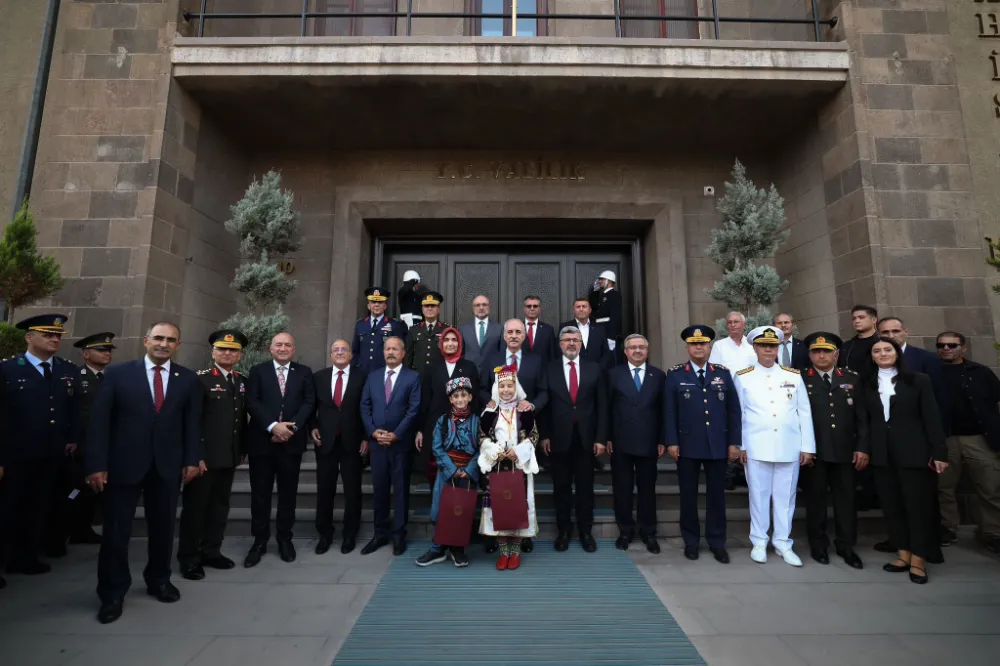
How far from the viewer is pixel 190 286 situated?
7.58m

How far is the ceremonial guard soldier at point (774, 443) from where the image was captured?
16.3 feet

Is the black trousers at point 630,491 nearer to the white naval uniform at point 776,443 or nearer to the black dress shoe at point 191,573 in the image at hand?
the white naval uniform at point 776,443

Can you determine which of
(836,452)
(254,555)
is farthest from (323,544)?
(836,452)

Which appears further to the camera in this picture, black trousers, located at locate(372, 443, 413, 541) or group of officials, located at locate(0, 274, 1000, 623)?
black trousers, located at locate(372, 443, 413, 541)

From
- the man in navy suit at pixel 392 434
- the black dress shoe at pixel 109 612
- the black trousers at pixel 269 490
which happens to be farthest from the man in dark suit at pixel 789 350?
the black dress shoe at pixel 109 612

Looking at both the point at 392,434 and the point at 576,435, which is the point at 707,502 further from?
the point at 392,434

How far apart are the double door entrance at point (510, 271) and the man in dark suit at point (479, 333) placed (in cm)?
255

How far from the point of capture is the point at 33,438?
4504 mm

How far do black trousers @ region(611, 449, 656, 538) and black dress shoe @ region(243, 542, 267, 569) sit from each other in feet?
11.3

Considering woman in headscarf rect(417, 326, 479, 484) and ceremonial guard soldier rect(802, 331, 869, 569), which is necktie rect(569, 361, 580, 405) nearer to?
woman in headscarf rect(417, 326, 479, 484)

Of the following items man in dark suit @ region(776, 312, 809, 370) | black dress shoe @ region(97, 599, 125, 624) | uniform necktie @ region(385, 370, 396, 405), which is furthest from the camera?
man in dark suit @ region(776, 312, 809, 370)

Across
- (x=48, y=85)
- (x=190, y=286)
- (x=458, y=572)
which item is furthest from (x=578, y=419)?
(x=48, y=85)

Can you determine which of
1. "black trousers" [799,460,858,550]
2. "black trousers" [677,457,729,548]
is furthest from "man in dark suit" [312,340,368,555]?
"black trousers" [799,460,858,550]

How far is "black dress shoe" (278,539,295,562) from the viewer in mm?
4867
